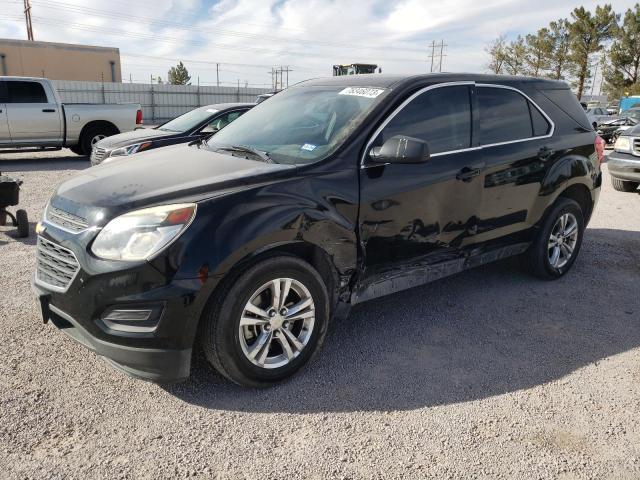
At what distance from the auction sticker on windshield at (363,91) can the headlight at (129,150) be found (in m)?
5.64

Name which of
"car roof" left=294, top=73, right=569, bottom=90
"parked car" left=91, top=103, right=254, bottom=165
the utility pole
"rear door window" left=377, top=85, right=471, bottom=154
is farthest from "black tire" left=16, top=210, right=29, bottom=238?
the utility pole

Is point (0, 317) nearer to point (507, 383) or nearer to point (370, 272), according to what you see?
point (370, 272)

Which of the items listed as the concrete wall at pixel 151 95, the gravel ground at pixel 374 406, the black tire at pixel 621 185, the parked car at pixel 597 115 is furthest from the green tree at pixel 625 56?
the gravel ground at pixel 374 406

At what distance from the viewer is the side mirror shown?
10.7ft

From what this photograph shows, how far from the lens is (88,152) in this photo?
539 inches

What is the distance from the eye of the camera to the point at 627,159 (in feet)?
30.5

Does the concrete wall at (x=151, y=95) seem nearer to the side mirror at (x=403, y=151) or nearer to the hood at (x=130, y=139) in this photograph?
the hood at (x=130, y=139)

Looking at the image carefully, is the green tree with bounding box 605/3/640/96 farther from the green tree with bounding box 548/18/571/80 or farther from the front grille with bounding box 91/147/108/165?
the front grille with bounding box 91/147/108/165

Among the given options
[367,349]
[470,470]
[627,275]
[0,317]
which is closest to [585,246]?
[627,275]

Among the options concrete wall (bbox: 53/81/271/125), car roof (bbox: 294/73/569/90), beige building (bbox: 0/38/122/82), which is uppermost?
beige building (bbox: 0/38/122/82)

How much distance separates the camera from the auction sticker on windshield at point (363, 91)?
3.67 metres

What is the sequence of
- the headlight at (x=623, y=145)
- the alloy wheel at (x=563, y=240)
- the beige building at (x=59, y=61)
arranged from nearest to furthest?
the alloy wheel at (x=563, y=240) → the headlight at (x=623, y=145) → the beige building at (x=59, y=61)

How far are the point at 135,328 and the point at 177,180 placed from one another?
0.90m

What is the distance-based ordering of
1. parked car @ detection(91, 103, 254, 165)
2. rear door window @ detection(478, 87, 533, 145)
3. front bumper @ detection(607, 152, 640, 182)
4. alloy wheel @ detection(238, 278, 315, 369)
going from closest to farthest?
1. alloy wheel @ detection(238, 278, 315, 369)
2. rear door window @ detection(478, 87, 533, 145)
3. parked car @ detection(91, 103, 254, 165)
4. front bumper @ detection(607, 152, 640, 182)
